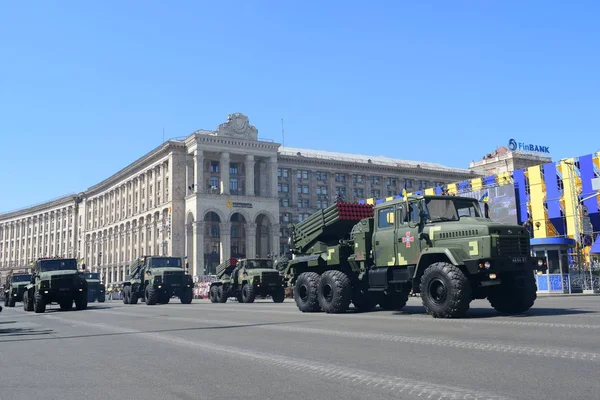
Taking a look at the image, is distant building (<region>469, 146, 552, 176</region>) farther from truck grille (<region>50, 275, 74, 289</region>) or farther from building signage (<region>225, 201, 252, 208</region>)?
truck grille (<region>50, 275, 74, 289</region>)

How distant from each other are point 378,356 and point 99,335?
773 cm

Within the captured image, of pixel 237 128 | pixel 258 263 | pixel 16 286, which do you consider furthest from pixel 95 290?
pixel 237 128

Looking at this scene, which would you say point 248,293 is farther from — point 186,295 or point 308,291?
point 308,291

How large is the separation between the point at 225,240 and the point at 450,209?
72629 millimetres

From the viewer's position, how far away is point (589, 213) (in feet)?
137

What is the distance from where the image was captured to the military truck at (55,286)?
26438mm

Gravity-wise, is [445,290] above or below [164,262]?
below

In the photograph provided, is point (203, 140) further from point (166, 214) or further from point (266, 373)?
point (266, 373)

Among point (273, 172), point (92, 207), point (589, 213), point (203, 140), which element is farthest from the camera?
point (92, 207)

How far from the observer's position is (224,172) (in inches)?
3460

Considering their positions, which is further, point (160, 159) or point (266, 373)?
point (160, 159)

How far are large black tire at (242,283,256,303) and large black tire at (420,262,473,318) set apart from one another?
18.4 m

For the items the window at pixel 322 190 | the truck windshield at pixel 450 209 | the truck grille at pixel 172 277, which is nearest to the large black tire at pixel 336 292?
the truck windshield at pixel 450 209

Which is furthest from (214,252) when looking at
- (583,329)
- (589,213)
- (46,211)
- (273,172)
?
(583,329)
